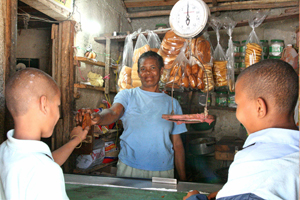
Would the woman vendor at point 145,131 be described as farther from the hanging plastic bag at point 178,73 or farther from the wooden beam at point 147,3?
the wooden beam at point 147,3

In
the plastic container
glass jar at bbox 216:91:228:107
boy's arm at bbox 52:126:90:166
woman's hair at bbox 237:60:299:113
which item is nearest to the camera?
woman's hair at bbox 237:60:299:113

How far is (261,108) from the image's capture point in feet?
2.68

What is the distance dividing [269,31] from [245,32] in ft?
1.27

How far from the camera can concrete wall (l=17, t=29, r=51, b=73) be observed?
3496 millimetres

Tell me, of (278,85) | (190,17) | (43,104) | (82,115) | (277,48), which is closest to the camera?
(278,85)

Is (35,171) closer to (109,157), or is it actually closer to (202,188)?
(202,188)

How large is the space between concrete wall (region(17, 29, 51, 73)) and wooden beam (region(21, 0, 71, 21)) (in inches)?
36.3

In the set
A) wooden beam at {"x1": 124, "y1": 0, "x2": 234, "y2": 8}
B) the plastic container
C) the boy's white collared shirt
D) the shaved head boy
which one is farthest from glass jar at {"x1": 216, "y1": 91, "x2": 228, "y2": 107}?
the boy's white collared shirt

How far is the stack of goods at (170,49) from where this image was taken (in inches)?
104

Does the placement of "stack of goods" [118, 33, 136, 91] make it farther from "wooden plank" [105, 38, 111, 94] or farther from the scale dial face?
the scale dial face

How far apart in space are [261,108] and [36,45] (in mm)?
3563

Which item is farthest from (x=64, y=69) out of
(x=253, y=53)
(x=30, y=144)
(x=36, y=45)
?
(x=253, y=53)

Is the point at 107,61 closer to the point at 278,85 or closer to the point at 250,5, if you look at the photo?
the point at 250,5

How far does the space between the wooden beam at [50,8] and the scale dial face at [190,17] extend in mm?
1330
